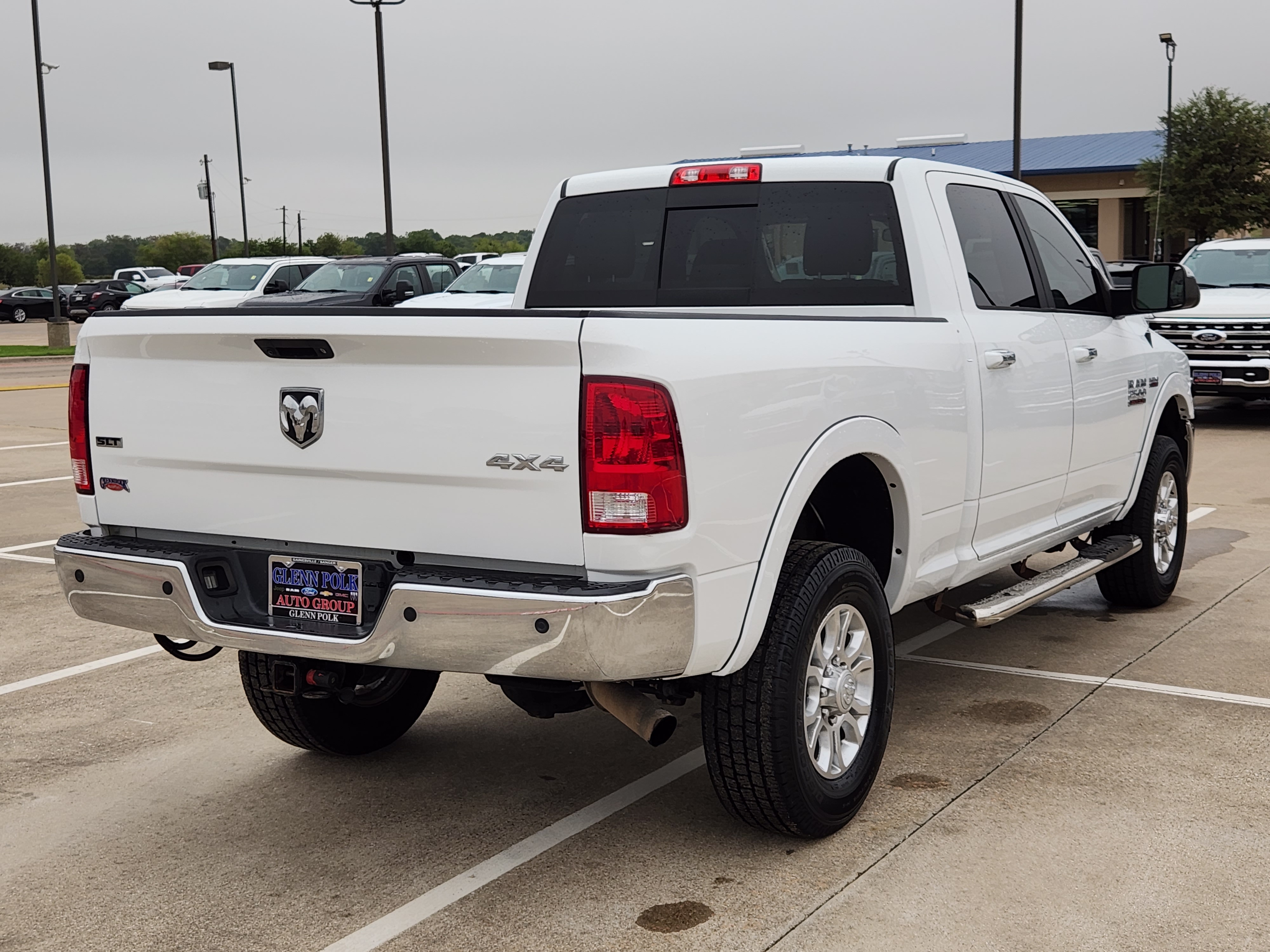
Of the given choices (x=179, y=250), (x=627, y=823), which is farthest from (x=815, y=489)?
(x=179, y=250)

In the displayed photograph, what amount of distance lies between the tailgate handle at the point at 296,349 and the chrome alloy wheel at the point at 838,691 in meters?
1.60

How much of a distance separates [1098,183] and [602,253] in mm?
46299

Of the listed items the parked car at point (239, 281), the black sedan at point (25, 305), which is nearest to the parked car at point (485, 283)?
the parked car at point (239, 281)

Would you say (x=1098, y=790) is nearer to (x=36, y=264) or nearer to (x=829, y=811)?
(x=829, y=811)

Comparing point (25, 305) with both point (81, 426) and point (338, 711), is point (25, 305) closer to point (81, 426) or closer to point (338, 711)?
point (338, 711)

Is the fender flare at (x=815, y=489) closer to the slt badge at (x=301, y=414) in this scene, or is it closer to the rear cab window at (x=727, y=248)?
the rear cab window at (x=727, y=248)

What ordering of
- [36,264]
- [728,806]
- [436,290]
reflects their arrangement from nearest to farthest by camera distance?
[728,806] → [436,290] → [36,264]

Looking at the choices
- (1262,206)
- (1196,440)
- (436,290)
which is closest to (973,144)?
(1262,206)

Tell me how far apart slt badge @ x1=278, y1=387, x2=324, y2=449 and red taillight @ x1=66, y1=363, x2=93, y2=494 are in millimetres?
765

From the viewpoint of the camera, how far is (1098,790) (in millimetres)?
4543

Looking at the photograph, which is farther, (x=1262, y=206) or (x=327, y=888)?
(x=1262, y=206)

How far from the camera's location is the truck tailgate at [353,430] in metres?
3.51

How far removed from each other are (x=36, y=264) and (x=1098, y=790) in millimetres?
120072

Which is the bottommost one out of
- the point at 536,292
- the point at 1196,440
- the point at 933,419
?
the point at 1196,440
